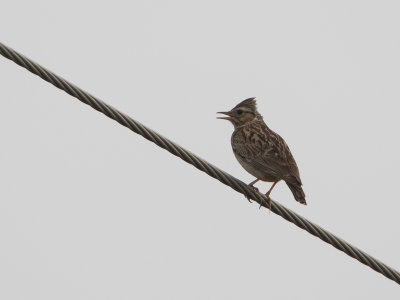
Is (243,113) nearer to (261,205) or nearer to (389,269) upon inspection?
(261,205)

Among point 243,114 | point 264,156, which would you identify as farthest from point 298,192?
point 243,114

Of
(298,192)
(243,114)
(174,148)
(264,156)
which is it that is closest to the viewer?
(174,148)

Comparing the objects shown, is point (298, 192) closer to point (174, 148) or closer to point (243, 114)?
point (243, 114)

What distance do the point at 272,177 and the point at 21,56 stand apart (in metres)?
5.46

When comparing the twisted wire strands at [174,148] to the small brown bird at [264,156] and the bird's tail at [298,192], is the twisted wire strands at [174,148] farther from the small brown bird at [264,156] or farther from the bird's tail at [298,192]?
the small brown bird at [264,156]

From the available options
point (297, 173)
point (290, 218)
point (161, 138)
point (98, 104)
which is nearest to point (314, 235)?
point (290, 218)

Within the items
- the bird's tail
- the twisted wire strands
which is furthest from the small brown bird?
the twisted wire strands

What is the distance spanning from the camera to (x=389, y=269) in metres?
7.68

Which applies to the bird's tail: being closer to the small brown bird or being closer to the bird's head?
the small brown bird

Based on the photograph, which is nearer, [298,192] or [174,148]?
[174,148]

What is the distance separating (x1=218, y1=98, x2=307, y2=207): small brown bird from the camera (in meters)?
11.1

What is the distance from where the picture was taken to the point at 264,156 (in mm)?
11672

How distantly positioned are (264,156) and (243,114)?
87.6 inches

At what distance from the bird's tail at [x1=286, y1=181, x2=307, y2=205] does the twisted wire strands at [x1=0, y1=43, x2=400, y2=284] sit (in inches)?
89.6
